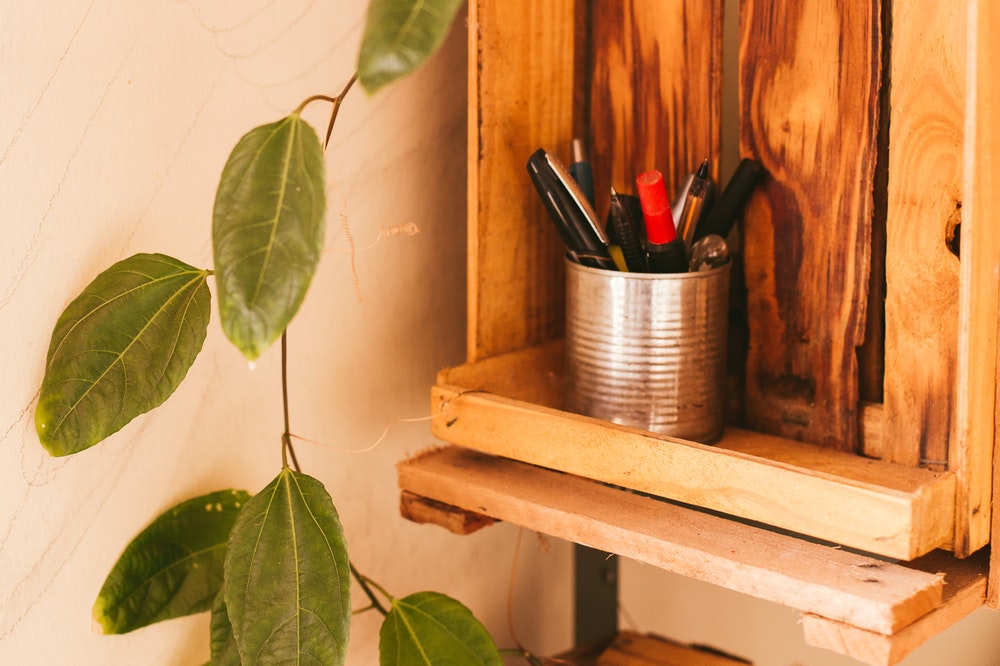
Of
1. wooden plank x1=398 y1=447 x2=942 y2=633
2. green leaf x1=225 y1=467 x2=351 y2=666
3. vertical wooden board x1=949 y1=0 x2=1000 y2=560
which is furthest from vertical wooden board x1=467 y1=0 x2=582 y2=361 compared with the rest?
vertical wooden board x1=949 y1=0 x2=1000 y2=560

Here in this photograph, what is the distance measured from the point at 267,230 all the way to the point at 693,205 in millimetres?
328

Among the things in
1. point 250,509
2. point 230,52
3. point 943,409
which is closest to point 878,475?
point 943,409

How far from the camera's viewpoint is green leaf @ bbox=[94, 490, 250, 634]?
652 millimetres

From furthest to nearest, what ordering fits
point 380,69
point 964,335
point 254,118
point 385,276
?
point 385,276 < point 254,118 < point 964,335 < point 380,69

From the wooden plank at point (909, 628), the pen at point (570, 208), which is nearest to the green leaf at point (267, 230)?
the pen at point (570, 208)

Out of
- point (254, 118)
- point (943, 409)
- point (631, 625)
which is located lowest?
point (631, 625)

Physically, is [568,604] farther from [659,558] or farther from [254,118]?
[254,118]

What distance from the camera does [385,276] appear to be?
0.80m

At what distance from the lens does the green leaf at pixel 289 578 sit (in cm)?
58

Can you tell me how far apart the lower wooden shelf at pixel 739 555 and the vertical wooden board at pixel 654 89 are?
24 centimetres

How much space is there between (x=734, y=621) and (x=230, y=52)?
694mm

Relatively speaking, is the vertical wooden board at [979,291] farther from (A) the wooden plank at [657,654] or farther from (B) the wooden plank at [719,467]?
(A) the wooden plank at [657,654]

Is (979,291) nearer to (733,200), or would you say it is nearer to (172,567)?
(733,200)

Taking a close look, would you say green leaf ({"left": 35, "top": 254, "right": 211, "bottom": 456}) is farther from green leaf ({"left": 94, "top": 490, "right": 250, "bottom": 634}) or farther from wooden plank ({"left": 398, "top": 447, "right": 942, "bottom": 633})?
wooden plank ({"left": 398, "top": 447, "right": 942, "bottom": 633})
